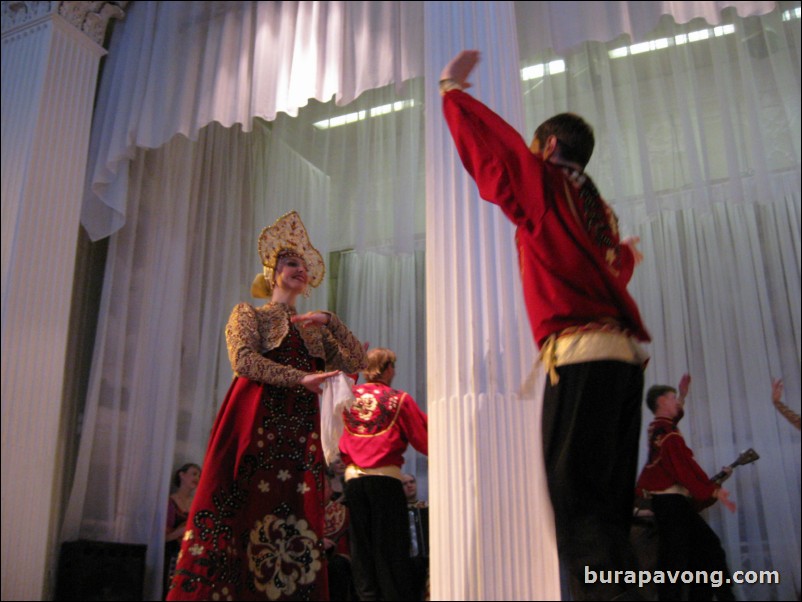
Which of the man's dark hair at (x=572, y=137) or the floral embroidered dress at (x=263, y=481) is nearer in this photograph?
the man's dark hair at (x=572, y=137)

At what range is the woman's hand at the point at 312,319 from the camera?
3023 millimetres

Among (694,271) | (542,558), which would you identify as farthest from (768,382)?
(542,558)

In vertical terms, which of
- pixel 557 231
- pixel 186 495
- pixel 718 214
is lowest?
pixel 186 495

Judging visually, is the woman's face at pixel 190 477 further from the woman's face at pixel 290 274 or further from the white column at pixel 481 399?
the white column at pixel 481 399

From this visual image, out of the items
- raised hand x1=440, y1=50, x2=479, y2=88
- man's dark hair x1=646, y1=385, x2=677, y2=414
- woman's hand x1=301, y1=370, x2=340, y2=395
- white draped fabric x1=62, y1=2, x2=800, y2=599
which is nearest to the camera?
raised hand x1=440, y1=50, x2=479, y2=88

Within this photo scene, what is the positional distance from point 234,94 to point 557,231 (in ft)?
11.5

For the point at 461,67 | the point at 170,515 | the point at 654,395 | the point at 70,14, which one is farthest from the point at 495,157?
the point at 70,14

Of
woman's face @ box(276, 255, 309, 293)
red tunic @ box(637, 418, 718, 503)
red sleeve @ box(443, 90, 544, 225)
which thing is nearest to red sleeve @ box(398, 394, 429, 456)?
red tunic @ box(637, 418, 718, 503)

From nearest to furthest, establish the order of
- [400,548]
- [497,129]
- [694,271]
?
1. [497,129]
2. [400,548]
3. [694,271]

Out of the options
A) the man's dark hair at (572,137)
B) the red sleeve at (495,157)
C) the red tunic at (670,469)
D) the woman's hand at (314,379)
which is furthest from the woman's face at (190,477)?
the man's dark hair at (572,137)

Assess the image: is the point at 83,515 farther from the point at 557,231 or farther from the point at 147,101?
the point at 557,231

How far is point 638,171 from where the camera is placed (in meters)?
5.09

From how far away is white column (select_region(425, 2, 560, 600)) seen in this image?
2383mm

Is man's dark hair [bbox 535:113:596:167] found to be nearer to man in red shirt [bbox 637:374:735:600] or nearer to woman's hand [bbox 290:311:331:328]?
woman's hand [bbox 290:311:331:328]
